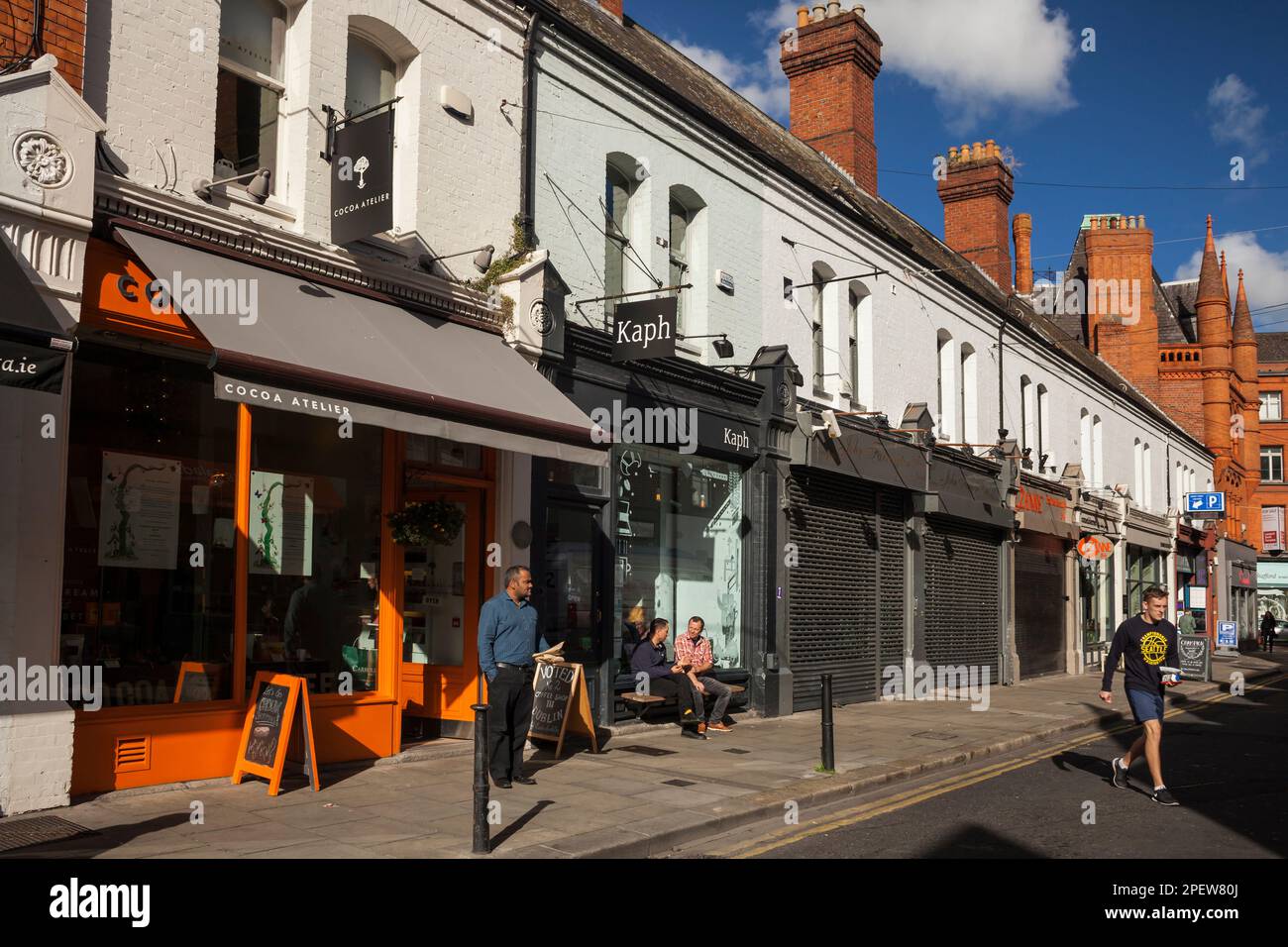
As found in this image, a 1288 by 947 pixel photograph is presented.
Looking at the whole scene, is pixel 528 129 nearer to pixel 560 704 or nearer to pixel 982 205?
pixel 560 704

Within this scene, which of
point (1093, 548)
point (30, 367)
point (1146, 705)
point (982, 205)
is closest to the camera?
point (30, 367)

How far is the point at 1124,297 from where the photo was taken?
44.0 m

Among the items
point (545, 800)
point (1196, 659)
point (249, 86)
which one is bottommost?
point (1196, 659)

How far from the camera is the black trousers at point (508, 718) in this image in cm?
883

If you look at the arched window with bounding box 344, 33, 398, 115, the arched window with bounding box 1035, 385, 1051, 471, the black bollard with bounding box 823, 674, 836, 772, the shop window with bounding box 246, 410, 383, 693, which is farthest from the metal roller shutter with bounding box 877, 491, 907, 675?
the arched window with bounding box 344, 33, 398, 115

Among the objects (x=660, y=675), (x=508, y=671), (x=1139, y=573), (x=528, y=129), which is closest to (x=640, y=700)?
(x=660, y=675)

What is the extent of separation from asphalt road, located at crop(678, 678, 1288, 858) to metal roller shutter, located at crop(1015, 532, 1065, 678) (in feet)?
38.2

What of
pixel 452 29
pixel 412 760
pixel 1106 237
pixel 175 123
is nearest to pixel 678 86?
pixel 452 29

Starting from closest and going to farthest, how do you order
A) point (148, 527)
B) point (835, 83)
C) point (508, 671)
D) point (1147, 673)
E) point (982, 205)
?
point (148, 527)
point (508, 671)
point (1147, 673)
point (835, 83)
point (982, 205)

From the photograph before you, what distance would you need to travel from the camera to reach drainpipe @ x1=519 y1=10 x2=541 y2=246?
38.1 ft

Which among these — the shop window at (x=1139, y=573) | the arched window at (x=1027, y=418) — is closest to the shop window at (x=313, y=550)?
the arched window at (x=1027, y=418)

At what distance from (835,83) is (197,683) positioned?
18703 mm

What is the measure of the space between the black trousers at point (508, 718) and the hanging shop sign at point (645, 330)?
4209mm

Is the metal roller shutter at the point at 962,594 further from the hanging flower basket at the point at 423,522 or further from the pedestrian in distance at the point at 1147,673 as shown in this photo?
the hanging flower basket at the point at 423,522
